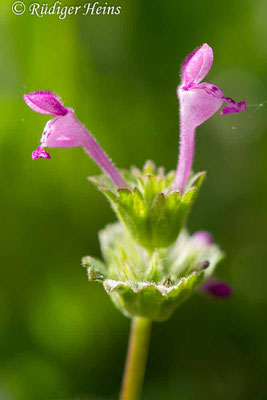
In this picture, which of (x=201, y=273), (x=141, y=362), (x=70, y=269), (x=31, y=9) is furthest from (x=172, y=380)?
(x=31, y=9)

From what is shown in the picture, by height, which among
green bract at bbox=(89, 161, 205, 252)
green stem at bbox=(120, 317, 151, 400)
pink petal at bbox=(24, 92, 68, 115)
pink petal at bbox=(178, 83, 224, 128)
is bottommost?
green stem at bbox=(120, 317, 151, 400)

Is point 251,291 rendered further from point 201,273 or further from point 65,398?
point 201,273

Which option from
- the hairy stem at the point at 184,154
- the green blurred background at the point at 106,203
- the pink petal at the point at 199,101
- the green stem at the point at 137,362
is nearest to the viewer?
the pink petal at the point at 199,101

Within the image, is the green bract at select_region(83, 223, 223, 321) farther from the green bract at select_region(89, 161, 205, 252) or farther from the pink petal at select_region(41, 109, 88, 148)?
the pink petal at select_region(41, 109, 88, 148)

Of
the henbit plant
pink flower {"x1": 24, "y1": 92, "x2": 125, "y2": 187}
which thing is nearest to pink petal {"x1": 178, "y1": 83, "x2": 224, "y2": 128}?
the henbit plant

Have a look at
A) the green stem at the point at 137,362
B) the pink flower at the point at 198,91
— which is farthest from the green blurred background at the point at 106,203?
the pink flower at the point at 198,91

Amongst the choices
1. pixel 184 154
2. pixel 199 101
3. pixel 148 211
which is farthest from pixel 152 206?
pixel 199 101

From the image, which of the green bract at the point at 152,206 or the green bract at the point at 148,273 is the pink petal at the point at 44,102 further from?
the green bract at the point at 148,273
